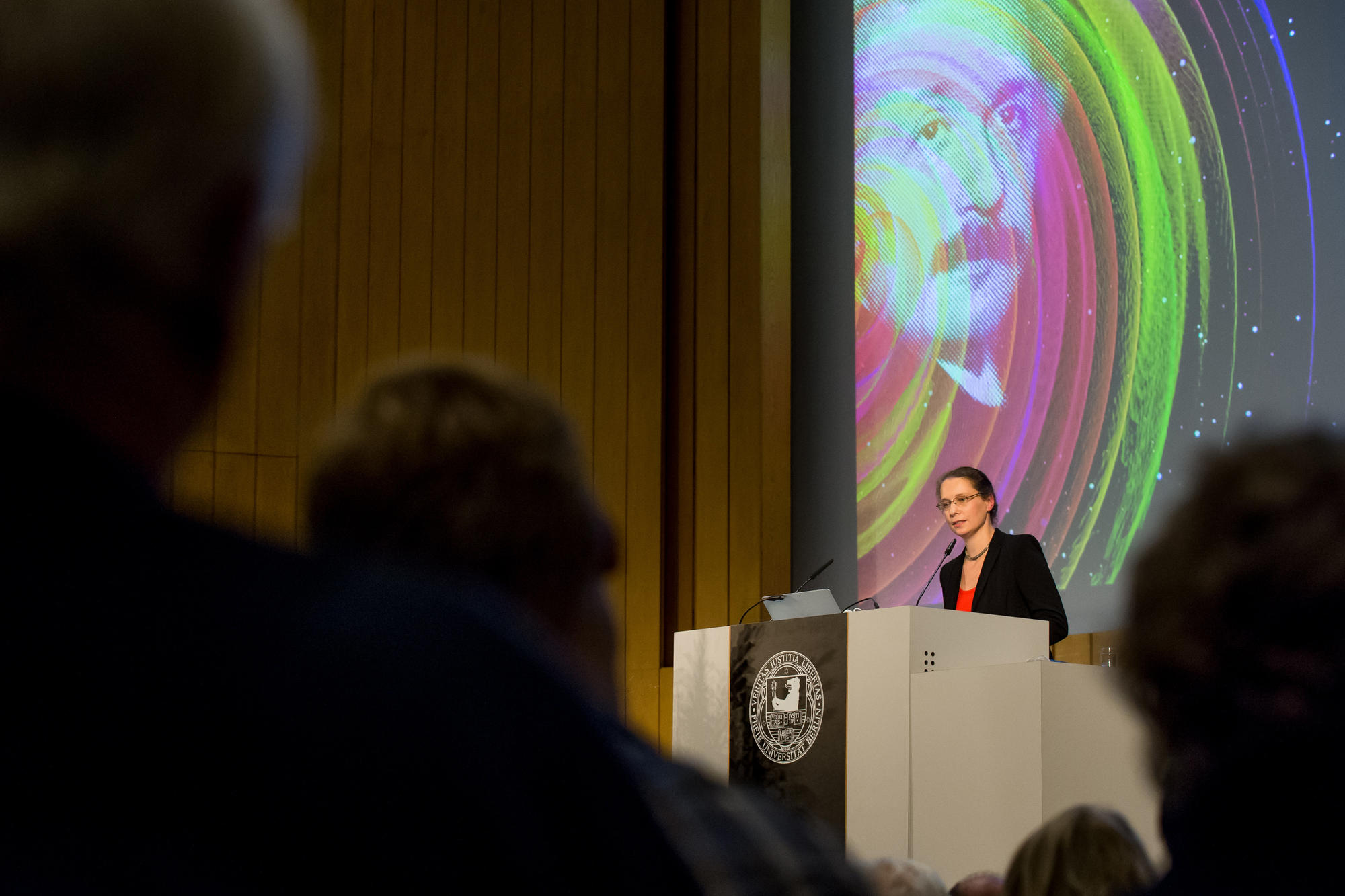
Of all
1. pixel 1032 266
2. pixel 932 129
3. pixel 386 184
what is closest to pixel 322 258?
pixel 386 184

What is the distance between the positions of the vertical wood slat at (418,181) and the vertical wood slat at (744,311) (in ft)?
5.07

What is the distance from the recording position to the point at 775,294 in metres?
6.99

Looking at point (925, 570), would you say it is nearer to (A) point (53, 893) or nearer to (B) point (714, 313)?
(B) point (714, 313)

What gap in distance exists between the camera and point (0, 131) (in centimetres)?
45

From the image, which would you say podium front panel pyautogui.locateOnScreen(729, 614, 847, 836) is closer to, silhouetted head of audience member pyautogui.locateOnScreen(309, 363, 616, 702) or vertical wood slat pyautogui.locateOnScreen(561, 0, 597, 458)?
vertical wood slat pyautogui.locateOnScreen(561, 0, 597, 458)

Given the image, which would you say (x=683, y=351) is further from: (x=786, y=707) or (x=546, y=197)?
(x=786, y=707)

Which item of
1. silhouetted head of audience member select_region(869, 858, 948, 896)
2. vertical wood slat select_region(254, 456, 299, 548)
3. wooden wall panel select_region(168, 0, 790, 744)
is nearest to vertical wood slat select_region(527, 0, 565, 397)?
wooden wall panel select_region(168, 0, 790, 744)

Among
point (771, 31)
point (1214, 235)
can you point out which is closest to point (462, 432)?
point (1214, 235)

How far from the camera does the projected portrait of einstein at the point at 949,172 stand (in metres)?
6.16

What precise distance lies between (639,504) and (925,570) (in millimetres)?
1459

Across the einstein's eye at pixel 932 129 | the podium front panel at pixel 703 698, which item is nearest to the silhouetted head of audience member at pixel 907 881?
the podium front panel at pixel 703 698

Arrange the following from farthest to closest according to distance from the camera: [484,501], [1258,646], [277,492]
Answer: [277,492], [1258,646], [484,501]

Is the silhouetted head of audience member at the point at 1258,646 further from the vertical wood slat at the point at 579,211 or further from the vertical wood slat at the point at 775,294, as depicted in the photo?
the vertical wood slat at the point at 579,211

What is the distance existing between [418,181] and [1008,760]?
438cm
